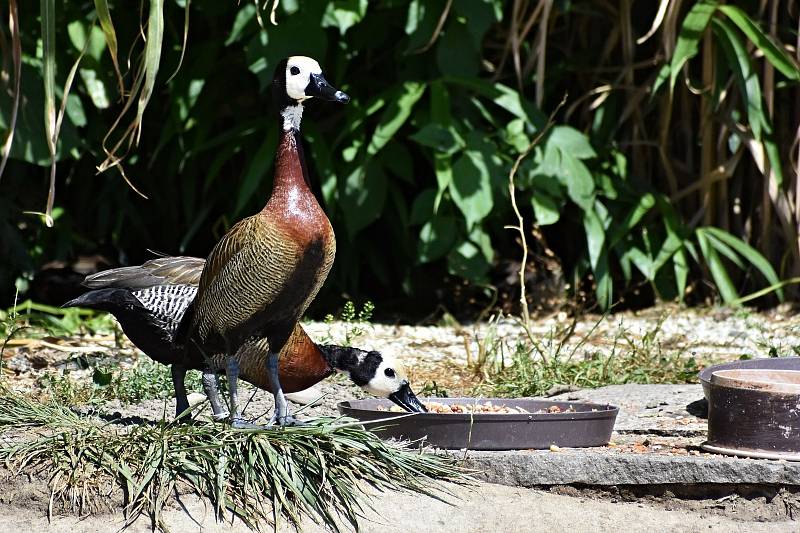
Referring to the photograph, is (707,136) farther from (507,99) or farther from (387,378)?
(387,378)

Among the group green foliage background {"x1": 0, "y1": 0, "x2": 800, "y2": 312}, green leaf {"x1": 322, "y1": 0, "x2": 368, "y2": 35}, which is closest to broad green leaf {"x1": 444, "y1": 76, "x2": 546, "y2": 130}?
green foliage background {"x1": 0, "y1": 0, "x2": 800, "y2": 312}

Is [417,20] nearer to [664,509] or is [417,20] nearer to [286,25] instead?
[286,25]

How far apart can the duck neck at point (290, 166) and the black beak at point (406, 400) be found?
89cm

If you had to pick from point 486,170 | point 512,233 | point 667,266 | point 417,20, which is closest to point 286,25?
point 417,20

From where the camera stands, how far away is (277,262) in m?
3.29

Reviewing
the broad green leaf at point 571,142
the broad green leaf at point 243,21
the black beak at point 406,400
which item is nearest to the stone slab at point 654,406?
the black beak at point 406,400

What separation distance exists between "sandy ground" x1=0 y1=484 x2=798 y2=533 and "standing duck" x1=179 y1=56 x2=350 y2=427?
1.40 feet

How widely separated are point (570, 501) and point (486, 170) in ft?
9.01

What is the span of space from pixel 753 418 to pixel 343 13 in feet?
10.3

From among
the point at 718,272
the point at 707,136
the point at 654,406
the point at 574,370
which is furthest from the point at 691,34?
the point at 654,406

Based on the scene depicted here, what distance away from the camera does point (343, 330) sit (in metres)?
5.73

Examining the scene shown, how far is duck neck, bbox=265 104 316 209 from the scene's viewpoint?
3340 millimetres

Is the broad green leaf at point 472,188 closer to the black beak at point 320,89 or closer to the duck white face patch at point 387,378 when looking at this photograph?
the duck white face patch at point 387,378

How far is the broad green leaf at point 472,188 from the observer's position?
5791 mm
